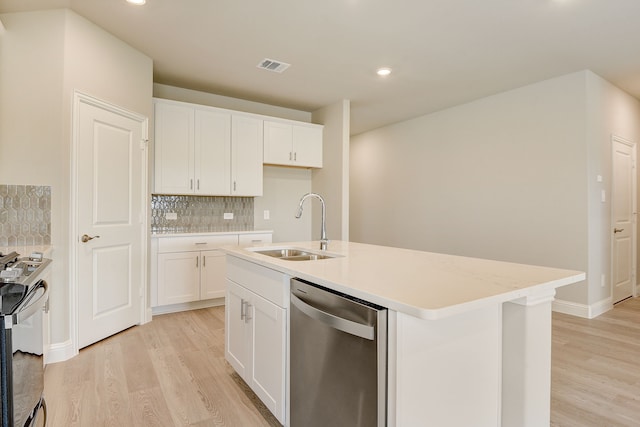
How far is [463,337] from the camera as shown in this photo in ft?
3.97

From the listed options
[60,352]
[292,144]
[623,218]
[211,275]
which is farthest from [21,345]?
[623,218]

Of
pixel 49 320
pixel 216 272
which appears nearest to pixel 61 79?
pixel 49 320

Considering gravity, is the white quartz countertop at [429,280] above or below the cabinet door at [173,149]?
below

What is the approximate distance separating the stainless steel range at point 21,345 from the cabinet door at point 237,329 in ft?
3.14

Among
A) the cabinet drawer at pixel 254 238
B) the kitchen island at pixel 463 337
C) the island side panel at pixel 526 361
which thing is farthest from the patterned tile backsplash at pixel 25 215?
the island side panel at pixel 526 361

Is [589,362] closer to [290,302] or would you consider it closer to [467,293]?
[467,293]

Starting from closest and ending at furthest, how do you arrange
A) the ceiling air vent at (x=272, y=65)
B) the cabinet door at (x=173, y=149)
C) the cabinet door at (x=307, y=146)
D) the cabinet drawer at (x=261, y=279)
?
the cabinet drawer at (x=261, y=279), the ceiling air vent at (x=272, y=65), the cabinet door at (x=173, y=149), the cabinet door at (x=307, y=146)

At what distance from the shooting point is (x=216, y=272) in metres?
3.88

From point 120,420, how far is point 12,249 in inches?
58.3

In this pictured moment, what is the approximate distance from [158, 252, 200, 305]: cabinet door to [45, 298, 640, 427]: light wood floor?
1.56 ft

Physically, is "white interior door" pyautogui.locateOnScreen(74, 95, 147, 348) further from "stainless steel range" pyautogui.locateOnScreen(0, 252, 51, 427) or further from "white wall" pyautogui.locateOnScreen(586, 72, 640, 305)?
"white wall" pyautogui.locateOnScreen(586, 72, 640, 305)

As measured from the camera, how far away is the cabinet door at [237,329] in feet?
6.66

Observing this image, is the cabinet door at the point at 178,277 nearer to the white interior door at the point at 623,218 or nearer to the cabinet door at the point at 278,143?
the cabinet door at the point at 278,143

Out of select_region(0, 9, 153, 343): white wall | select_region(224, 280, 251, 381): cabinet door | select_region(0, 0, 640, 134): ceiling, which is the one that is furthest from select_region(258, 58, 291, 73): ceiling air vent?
select_region(224, 280, 251, 381): cabinet door
